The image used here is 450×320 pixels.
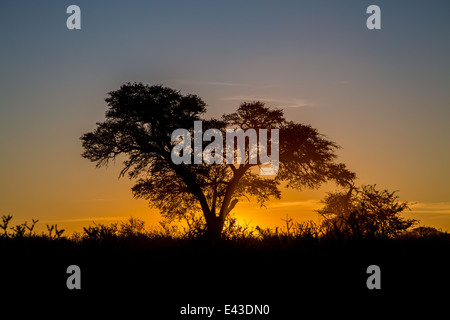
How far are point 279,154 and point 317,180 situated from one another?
3.17 meters

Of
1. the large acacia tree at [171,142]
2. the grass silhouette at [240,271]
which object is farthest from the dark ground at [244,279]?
the large acacia tree at [171,142]

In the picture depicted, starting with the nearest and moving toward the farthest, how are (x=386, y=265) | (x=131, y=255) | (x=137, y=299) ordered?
(x=137, y=299) → (x=386, y=265) → (x=131, y=255)

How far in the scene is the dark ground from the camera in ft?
17.8

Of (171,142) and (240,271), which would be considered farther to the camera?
(171,142)

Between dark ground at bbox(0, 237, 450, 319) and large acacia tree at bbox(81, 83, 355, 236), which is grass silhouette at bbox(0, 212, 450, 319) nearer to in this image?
dark ground at bbox(0, 237, 450, 319)

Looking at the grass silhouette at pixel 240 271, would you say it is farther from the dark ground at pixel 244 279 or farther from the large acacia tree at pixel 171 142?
the large acacia tree at pixel 171 142

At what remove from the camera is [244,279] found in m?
6.00

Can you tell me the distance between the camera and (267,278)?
5.98 meters

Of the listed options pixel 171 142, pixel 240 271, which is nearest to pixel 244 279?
pixel 240 271

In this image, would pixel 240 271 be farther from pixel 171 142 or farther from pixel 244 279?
pixel 171 142

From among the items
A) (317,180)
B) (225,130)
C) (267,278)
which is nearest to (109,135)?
(225,130)

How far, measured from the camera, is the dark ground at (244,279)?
214 inches
